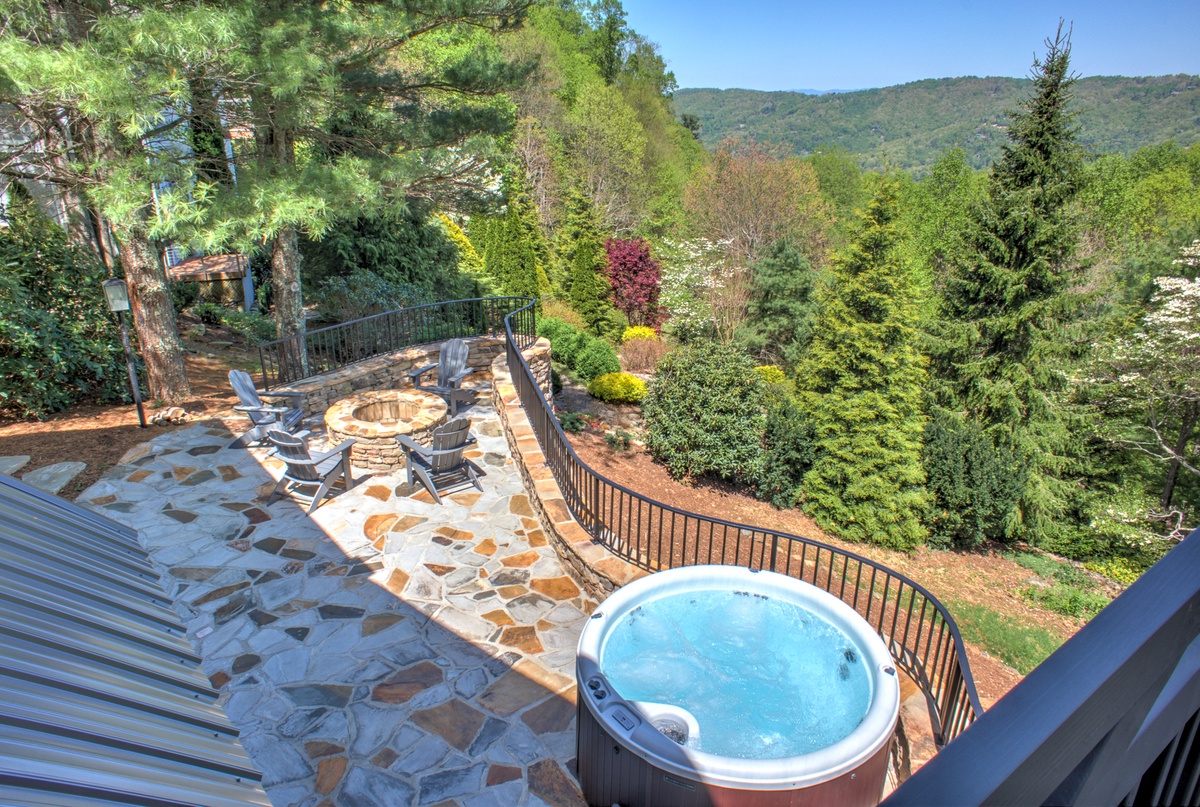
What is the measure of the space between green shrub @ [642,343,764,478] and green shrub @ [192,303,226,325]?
11.3 meters

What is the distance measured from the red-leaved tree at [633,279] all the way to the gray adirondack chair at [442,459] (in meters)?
18.0

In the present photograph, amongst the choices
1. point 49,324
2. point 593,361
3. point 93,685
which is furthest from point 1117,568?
point 49,324

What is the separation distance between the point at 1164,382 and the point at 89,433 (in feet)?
67.4

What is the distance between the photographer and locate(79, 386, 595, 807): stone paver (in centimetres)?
410

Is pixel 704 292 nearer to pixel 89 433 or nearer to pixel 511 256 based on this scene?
pixel 511 256

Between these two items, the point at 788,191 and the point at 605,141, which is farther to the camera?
the point at 605,141

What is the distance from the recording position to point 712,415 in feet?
42.0

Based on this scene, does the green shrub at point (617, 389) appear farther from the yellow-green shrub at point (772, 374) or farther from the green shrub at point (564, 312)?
the green shrub at point (564, 312)

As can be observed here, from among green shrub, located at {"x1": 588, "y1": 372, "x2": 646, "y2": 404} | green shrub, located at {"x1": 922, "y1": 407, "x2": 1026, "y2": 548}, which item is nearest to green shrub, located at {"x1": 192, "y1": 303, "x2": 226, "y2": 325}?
green shrub, located at {"x1": 588, "y1": 372, "x2": 646, "y2": 404}

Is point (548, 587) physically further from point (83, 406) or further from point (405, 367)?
point (83, 406)

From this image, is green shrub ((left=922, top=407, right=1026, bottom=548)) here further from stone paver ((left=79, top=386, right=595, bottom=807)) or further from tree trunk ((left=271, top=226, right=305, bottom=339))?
tree trunk ((left=271, top=226, right=305, bottom=339))

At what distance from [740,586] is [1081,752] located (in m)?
4.67

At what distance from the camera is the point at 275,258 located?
11305 millimetres

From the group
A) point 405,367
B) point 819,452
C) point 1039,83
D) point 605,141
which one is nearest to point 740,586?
point 405,367
